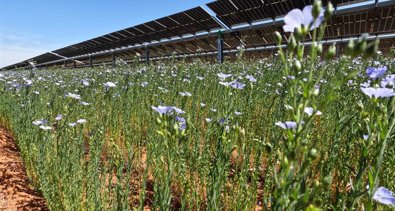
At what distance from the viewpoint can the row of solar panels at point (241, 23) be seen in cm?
1099

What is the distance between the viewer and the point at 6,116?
5355mm

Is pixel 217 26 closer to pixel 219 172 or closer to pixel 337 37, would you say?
pixel 337 37

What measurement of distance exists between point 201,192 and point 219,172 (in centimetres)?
79

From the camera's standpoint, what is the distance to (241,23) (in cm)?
1378

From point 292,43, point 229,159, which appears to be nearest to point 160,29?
point 229,159

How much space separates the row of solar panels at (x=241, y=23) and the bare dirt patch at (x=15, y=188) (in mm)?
4226

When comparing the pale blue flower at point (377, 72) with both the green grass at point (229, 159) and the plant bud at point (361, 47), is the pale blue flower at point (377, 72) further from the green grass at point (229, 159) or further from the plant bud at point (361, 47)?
the plant bud at point (361, 47)

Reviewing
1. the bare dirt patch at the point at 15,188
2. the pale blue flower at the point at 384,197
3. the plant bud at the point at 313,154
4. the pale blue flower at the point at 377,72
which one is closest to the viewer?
the plant bud at the point at 313,154

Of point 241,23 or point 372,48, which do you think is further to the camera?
point 241,23

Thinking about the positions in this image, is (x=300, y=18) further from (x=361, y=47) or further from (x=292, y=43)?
(x=361, y=47)

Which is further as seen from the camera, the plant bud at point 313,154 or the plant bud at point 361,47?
the plant bud at point 313,154

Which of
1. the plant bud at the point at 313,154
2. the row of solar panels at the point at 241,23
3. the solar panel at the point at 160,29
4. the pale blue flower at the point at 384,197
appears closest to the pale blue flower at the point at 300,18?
the plant bud at the point at 313,154

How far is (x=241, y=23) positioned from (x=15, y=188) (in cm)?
1216

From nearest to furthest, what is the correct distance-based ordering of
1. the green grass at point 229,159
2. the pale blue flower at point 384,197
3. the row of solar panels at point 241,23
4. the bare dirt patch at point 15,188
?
the green grass at point 229,159 → the pale blue flower at point 384,197 → the bare dirt patch at point 15,188 → the row of solar panels at point 241,23
